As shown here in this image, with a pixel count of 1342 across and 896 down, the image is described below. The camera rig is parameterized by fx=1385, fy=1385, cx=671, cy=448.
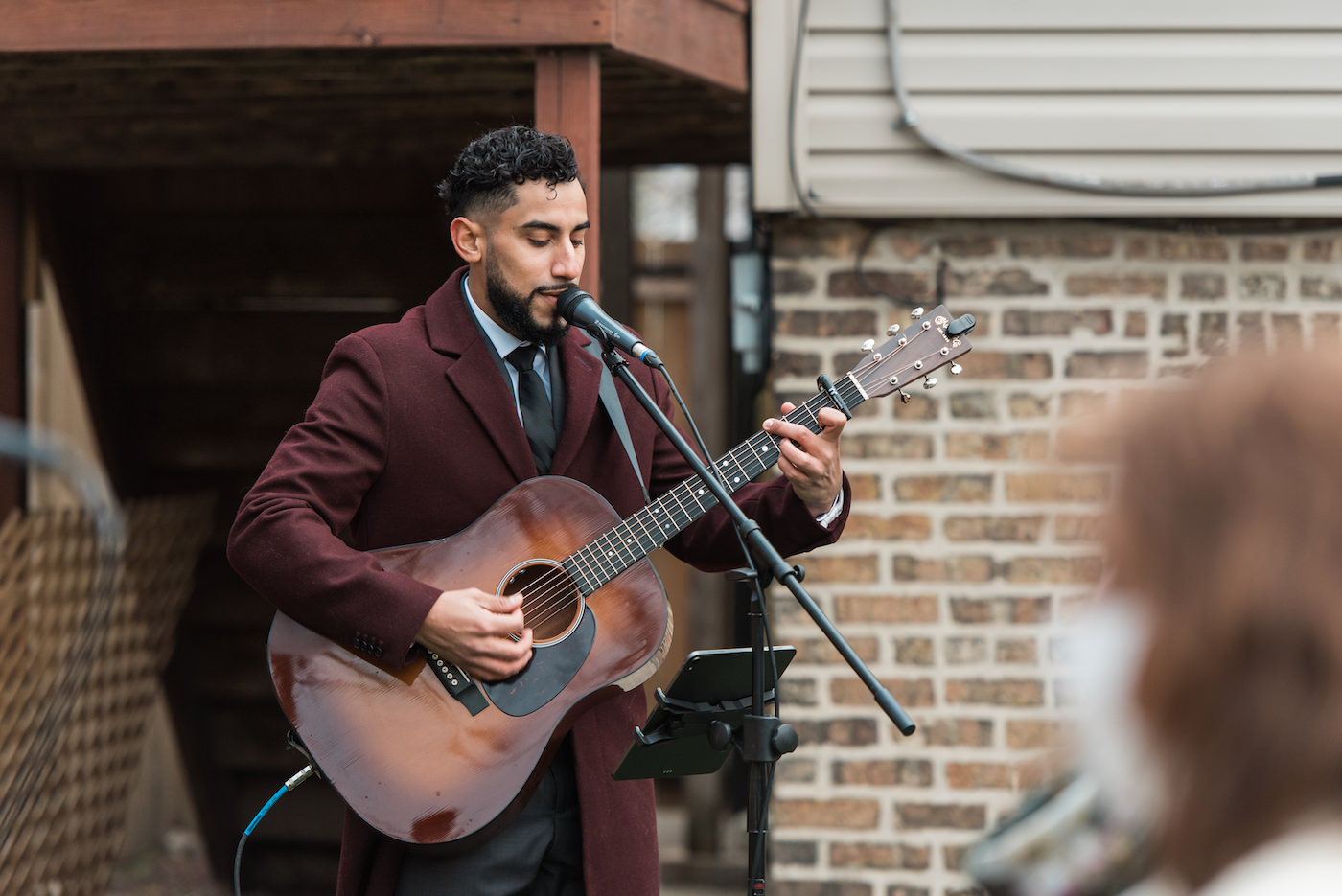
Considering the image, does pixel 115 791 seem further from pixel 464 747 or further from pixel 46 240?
pixel 464 747

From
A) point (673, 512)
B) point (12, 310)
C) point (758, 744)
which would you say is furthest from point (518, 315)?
point (12, 310)

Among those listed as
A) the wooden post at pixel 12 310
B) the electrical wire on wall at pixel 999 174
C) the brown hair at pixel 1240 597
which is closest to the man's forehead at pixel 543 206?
the electrical wire on wall at pixel 999 174

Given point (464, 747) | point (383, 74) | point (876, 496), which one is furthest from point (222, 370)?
point (464, 747)

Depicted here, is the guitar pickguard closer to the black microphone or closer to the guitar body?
the guitar body

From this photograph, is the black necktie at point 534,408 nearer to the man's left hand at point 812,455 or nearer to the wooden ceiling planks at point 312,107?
the man's left hand at point 812,455

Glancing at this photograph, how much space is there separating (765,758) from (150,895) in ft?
13.5

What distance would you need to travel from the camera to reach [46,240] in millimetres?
4730

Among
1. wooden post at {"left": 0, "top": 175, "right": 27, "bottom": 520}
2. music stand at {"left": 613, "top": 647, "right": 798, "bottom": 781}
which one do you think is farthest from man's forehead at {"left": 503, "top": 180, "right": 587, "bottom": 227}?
wooden post at {"left": 0, "top": 175, "right": 27, "bottom": 520}

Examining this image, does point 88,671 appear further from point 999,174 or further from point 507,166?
point 999,174

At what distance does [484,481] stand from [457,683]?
36cm

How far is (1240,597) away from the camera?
0.80 meters

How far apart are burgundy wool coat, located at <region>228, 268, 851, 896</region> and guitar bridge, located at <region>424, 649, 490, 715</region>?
90 millimetres

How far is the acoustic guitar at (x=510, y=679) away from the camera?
234 cm

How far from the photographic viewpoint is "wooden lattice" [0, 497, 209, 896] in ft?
14.5
